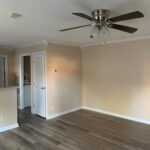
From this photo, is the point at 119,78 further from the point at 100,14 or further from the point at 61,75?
the point at 100,14

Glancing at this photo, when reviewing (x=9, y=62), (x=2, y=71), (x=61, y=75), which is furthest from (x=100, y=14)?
(x=2, y=71)

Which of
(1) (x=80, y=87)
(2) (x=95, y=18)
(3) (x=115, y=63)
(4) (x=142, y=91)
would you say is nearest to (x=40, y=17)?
(2) (x=95, y=18)

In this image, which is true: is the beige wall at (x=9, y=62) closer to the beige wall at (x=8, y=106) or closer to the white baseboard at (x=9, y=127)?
the beige wall at (x=8, y=106)

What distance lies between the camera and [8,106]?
4.27 m

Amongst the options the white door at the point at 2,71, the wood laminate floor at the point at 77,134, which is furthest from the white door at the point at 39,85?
the white door at the point at 2,71

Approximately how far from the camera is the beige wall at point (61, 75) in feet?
16.6

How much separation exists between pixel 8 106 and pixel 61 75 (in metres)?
1.88

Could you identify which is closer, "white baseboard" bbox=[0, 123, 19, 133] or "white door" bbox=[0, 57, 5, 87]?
"white baseboard" bbox=[0, 123, 19, 133]

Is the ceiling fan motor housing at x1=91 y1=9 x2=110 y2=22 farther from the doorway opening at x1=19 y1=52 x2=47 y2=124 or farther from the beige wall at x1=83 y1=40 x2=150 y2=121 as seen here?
the doorway opening at x1=19 y1=52 x2=47 y2=124

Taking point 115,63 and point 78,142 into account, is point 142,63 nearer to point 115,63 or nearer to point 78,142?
point 115,63

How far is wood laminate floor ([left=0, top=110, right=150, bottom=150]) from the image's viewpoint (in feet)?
11.0

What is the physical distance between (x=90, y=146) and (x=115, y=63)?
272cm

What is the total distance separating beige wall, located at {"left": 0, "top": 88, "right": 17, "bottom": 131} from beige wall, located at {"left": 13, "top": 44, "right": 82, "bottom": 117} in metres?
1.06

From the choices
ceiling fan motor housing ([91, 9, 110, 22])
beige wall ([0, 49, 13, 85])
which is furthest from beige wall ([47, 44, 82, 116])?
ceiling fan motor housing ([91, 9, 110, 22])
